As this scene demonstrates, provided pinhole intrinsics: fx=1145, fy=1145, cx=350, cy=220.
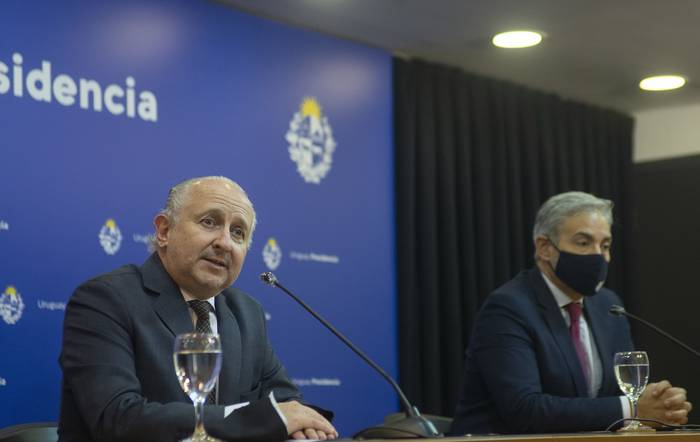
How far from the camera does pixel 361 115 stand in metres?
5.78

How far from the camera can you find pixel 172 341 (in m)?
3.04

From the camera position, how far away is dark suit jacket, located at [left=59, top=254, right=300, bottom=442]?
258 centimetres

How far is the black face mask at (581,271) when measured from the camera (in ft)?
13.5

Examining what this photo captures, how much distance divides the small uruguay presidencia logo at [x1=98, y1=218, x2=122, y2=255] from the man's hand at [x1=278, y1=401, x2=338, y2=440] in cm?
209

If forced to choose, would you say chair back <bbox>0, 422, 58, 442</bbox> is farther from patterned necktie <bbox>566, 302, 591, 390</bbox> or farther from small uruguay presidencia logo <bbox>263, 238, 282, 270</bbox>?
small uruguay presidencia logo <bbox>263, 238, 282, 270</bbox>

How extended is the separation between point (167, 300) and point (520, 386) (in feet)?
4.36

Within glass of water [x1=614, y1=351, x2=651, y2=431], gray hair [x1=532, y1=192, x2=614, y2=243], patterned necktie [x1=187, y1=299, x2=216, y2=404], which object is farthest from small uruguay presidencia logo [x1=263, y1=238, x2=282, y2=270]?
glass of water [x1=614, y1=351, x2=651, y2=431]

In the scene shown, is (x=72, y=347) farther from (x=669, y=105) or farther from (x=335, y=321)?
(x=669, y=105)

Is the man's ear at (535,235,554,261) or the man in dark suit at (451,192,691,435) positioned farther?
the man's ear at (535,235,554,261)

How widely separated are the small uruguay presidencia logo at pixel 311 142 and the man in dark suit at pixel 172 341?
1971 millimetres

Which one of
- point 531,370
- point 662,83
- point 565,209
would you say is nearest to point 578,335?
point 531,370

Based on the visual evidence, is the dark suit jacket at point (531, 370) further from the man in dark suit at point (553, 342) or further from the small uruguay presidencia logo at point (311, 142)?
the small uruguay presidencia logo at point (311, 142)

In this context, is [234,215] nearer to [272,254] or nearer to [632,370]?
[632,370]

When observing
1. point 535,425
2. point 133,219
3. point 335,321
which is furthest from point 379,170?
point 535,425
